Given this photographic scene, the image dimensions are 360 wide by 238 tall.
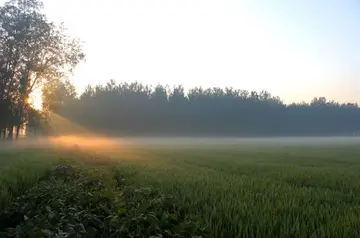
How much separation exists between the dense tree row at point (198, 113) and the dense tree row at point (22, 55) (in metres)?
52.3

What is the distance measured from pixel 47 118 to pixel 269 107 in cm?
9912

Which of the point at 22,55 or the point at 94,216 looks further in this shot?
the point at 22,55

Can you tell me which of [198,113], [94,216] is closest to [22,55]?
[94,216]

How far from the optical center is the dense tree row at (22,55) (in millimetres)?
50375

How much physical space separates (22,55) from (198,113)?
80654 mm

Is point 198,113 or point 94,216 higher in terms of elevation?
point 198,113

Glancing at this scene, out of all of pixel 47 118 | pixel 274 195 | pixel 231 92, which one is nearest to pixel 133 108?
pixel 231 92

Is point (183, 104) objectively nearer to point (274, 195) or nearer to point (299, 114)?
point (299, 114)

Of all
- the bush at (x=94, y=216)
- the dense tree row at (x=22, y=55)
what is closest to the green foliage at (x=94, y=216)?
the bush at (x=94, y=216)

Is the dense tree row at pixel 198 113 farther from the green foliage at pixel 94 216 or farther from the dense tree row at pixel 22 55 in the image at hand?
the green foliage at pixel 94 216

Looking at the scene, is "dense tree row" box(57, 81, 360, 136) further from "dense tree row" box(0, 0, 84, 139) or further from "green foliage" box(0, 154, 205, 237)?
"green foliage" box(0, 154, 205, 237)

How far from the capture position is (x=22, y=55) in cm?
5147

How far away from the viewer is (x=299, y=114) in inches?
5812

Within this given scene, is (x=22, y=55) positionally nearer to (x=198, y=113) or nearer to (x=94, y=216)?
(x=94, y=216)
